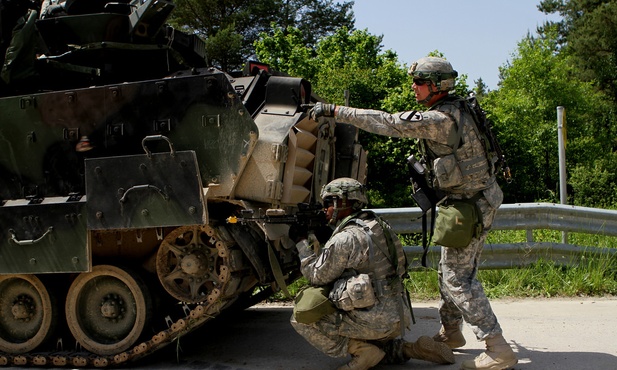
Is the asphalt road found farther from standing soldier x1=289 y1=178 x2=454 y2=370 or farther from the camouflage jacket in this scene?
the camouflage jacket

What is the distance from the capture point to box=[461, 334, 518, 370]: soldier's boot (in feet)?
16.3

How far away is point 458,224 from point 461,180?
0.31 m

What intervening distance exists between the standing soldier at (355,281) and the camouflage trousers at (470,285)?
0.31 metres

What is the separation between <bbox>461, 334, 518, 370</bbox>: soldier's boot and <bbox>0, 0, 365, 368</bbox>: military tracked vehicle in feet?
5.00

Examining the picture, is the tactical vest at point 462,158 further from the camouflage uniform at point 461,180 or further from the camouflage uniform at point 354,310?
the camouflage uniform at point 354,310

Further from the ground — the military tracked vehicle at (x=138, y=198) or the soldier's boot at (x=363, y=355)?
the military tracked vehicle at (x=138, y=198)

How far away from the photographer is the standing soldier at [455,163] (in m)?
5.03

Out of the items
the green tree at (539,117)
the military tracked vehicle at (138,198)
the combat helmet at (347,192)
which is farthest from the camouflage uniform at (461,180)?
the green tree at (539,117)

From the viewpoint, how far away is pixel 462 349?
5.79 meters

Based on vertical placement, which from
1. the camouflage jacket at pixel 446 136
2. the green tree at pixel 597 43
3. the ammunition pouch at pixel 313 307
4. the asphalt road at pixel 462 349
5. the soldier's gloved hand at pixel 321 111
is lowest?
the asphalt road at pixel 462 349

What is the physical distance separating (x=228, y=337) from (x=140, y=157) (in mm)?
1934

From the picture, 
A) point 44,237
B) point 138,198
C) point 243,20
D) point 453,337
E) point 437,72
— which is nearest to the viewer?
point 437,72

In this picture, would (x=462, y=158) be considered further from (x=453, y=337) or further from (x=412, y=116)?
(x=453, y=337)

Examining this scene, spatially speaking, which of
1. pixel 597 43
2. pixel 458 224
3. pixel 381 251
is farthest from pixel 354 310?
pixel 597 43
